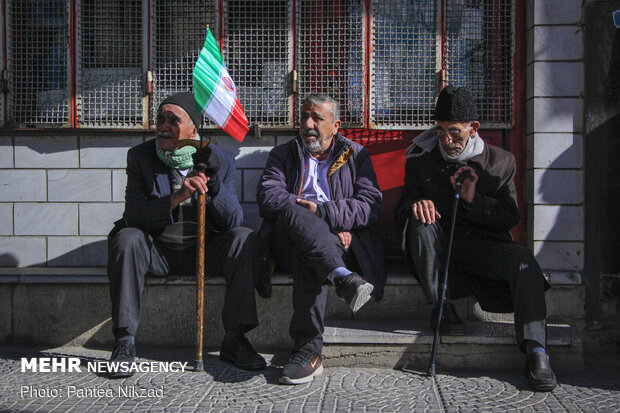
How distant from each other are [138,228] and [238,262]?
0.72m

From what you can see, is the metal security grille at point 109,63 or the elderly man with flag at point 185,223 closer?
the elderly man with flag at point 185,223

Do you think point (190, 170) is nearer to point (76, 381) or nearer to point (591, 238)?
point (76, 381)

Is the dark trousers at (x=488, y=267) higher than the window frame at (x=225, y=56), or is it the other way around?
the window frame at (x=225, y=56)

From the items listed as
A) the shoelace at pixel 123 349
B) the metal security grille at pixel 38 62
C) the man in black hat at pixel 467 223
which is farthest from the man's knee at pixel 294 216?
the metal security grille at pixel 38 62

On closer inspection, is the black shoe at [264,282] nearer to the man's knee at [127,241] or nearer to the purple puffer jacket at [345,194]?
the purple puffer jacket at [345,194]

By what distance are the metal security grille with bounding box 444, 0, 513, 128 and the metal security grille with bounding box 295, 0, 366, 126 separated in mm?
718

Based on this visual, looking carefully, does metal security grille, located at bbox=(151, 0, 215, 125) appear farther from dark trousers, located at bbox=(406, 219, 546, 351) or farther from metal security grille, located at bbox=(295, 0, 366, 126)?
dark trousers, located at bbox=(406, 219, 546, 351)

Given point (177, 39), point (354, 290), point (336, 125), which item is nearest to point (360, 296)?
point (354, 290)

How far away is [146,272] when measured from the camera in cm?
400

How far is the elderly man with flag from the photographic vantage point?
12.3ft

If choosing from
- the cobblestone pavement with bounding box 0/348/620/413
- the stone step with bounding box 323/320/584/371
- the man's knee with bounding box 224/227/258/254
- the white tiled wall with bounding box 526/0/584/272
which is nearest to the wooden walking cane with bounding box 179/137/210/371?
Answer: the cobblestone pavement with bounding box 0/348/620/413

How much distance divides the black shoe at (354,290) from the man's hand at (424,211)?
65 centimetres

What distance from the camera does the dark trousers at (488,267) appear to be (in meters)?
3.56

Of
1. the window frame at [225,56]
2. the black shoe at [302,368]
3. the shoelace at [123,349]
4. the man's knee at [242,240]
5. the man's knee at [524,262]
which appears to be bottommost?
the black shoe at [302,368]
